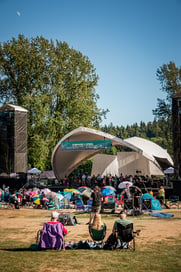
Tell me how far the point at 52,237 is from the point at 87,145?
62.0ft

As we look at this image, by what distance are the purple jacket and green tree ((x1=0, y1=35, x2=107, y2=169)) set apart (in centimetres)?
2448

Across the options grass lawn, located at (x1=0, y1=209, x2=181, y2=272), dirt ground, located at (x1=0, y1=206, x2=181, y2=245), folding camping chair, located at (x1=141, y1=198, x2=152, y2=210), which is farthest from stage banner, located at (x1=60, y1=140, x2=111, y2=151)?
grass lawn, located at (x1=0, y1=209, x2=181, y2=272)

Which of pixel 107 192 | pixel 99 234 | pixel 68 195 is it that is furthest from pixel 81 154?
pixel 99 234

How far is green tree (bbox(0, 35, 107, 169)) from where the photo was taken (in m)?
33.1

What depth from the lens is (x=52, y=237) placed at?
8227mm

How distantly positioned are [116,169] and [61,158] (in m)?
9.15

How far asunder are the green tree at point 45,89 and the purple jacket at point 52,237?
24.5 metres

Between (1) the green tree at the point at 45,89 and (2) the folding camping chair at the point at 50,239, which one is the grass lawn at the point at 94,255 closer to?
(2) the folding camping chair at the point at 50,239

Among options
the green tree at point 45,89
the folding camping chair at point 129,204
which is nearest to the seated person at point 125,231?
the folding camping chair at point 129,204

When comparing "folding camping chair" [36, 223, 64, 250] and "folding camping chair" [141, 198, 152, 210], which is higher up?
"folding camping chair" [141, 198, 152, 210]

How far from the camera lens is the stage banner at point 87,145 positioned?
1043 inches

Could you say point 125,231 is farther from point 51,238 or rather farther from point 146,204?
point 146,204

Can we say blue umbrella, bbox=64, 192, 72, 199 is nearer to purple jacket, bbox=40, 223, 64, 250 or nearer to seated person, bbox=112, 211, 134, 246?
purple jacket, bbox=40, 223, 64, 250

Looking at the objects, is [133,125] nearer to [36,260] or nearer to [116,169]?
[116,169]
